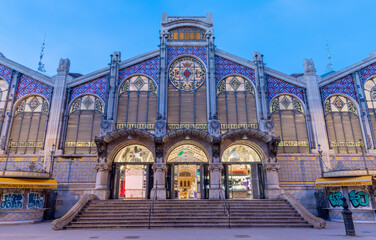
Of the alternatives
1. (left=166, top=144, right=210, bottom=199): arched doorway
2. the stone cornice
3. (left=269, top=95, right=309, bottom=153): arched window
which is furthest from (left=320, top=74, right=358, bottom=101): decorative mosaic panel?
the stone cornice

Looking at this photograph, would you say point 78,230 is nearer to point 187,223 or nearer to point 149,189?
point 187,223

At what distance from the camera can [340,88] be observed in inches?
851

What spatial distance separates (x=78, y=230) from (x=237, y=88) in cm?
1607

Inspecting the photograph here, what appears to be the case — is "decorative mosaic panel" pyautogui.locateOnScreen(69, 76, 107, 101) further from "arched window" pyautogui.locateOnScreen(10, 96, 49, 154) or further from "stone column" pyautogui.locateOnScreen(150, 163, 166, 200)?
"stone column" pyautogui.locateOnScreen(150, 163, 166, 200)

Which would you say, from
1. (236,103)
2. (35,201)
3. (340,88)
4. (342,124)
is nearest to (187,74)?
(236,103)

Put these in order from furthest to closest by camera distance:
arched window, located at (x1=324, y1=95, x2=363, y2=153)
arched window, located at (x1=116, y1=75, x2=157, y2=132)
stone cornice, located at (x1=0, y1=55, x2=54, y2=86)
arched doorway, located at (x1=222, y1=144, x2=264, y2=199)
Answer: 1. stone cornice, located at (x1=0, y1=55, x2=54, y2=86)
2. arched window, located at (x1=116, y1=75, x2=157, y2=132)
3. arched window, located at (x1=324, y1=95, x2=363, y2=153)
4. arched doorway, located at (x1=222, y1=144, x2=264, y2=199)

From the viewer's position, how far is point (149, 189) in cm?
1891

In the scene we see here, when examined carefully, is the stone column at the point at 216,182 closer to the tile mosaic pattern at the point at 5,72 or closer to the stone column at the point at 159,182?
the stone column at the point at 159,182

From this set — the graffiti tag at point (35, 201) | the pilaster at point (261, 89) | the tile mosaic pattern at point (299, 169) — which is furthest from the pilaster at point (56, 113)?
the tile mosaic pattern at point (299, 169)

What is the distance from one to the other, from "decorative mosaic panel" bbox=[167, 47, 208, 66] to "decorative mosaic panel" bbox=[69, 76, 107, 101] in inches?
247

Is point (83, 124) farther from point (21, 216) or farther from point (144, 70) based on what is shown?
point (21, 216)

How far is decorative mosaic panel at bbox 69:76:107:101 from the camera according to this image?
70.1 ft

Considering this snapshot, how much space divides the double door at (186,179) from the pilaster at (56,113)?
9478mm

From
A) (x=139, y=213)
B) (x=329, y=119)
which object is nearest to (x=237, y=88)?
(x=329, y=119)
